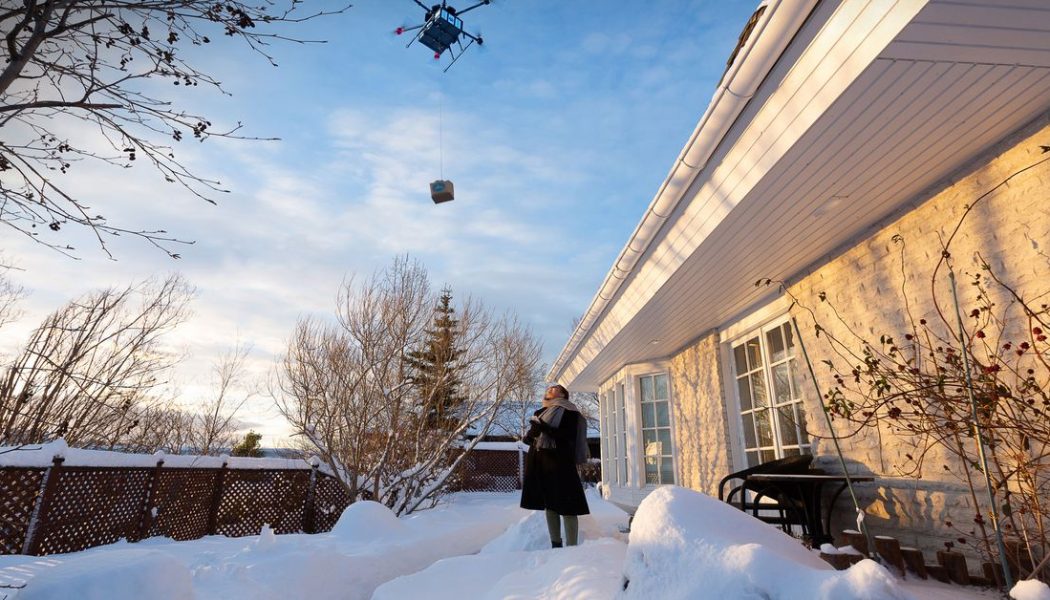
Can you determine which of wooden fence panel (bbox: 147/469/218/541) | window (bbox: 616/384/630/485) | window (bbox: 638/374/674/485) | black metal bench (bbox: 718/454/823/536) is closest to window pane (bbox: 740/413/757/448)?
black metal bench (bbox: 718/454/823/536)

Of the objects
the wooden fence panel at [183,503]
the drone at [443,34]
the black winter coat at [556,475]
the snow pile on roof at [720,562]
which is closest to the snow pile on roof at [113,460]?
the wooden fence panel at [183,503]

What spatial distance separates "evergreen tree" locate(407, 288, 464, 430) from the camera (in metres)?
7.62

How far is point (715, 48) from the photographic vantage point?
4180mm

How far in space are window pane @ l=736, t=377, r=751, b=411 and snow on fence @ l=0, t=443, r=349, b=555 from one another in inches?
254

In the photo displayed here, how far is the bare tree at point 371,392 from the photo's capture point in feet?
23.3

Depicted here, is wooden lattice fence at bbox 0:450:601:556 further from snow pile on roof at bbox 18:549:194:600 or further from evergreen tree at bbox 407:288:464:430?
snow pile on roof at bbox 18:549:194:600

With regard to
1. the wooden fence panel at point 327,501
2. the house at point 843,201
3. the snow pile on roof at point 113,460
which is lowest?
the wooden fence panel at point 327,501

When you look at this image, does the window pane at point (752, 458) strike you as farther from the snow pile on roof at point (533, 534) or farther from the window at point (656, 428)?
the window at point (656, 428)

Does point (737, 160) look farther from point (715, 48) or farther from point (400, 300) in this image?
point (400, 300)

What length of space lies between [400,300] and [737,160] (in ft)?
18.9

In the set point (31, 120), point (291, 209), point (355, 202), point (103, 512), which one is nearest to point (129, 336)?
point (103, 512)

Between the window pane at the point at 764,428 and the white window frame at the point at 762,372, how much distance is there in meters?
0.08

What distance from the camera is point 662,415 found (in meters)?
7.43

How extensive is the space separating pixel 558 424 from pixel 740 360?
287 centimetres
